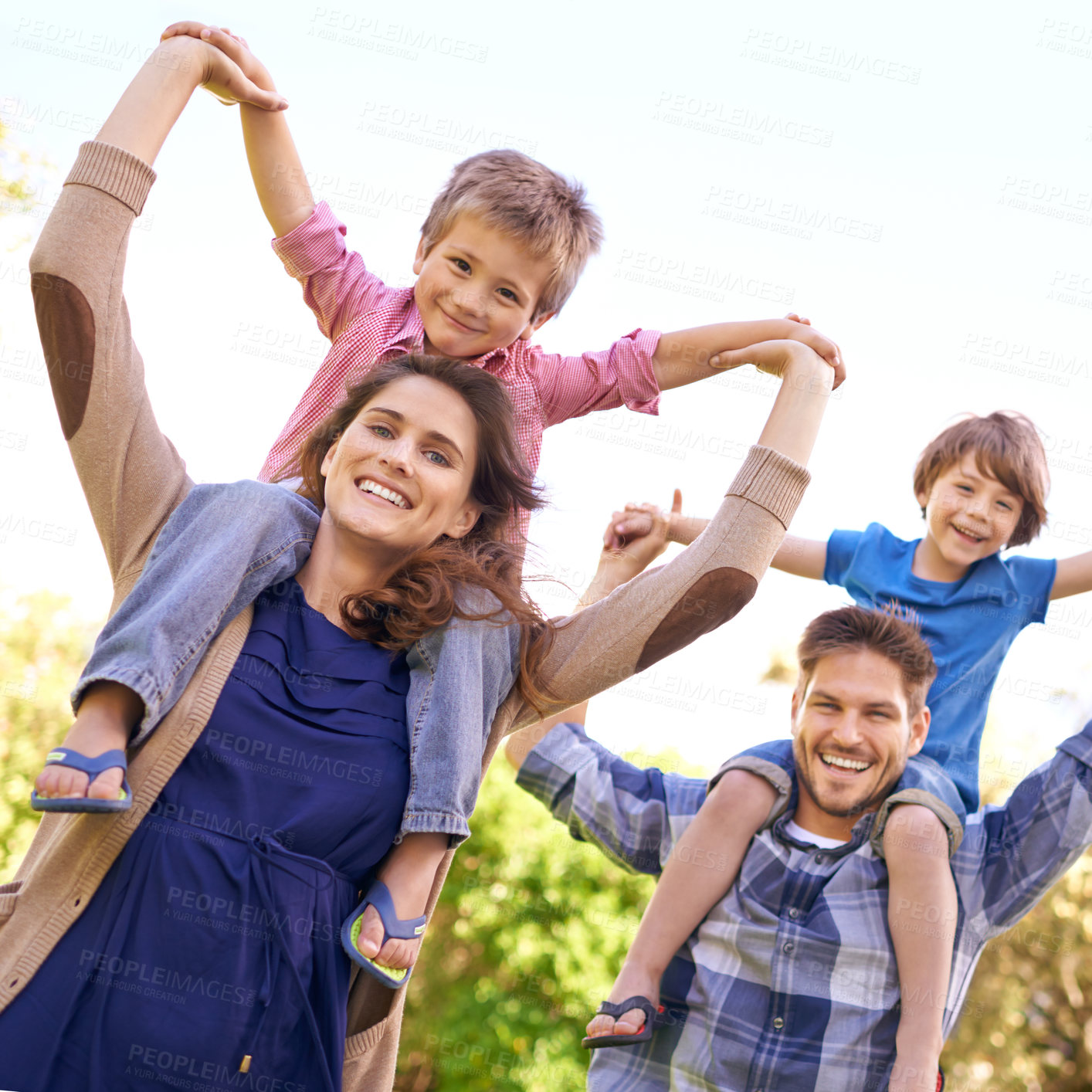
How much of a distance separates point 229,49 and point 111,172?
1.72ft

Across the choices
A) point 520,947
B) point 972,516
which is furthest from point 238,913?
point 520,947

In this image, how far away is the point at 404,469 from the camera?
74.7 inches

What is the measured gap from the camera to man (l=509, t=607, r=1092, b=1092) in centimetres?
221

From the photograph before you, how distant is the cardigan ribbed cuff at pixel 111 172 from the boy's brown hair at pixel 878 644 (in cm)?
183

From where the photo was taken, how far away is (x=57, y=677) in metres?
6.74

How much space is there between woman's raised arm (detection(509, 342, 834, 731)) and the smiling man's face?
77 centimetres

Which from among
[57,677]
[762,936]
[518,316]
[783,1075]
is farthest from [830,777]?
[57,677]

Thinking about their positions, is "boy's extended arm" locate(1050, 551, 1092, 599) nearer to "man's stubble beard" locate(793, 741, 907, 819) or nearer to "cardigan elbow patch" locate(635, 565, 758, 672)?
"man's stubble beard" locate(793, 741, 907, 819)

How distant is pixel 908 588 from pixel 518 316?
4.34ft

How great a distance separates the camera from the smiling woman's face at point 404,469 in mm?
1881

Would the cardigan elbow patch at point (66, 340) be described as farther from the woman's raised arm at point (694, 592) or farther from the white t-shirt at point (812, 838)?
the white t-shirt at point (812, 838)

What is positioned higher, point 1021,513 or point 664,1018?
point 1021,513

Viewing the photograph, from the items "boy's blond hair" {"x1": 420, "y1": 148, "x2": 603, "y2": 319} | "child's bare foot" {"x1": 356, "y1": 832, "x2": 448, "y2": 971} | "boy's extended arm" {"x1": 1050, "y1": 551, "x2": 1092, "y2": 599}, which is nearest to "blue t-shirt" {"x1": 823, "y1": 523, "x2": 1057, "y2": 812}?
"boy's extended arm" {"x1": 1050, "y1": 551, "x2": 1092, "y2": 599}

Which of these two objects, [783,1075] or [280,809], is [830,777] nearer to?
[783,1075]
